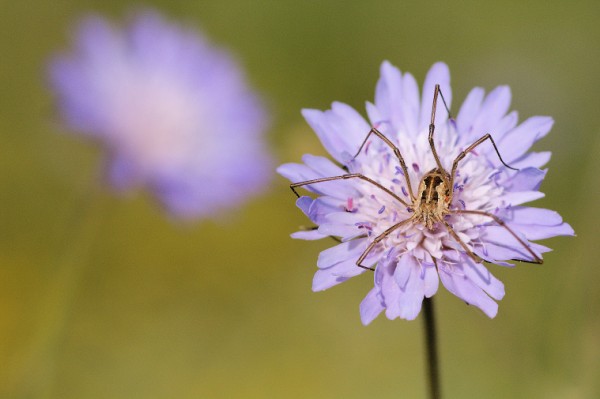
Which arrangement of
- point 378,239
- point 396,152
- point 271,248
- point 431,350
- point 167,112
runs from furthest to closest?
1. point 271,248
2. point 167,112
3. point 396,152
4. point 378,239
5. point 431,350

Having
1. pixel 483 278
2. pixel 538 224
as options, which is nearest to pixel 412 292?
pixel 483 278

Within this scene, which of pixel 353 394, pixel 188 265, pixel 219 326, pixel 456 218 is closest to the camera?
pixel 456 218

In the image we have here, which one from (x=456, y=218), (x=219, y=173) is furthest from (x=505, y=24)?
(x=456, y=218)

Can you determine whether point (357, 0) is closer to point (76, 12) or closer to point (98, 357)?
point (76, 12)

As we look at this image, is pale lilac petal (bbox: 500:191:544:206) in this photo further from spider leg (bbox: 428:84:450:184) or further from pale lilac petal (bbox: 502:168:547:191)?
spider leg (bbox: 428:84:450:184)

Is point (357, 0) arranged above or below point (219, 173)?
above

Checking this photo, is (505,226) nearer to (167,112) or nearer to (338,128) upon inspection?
(338,128)

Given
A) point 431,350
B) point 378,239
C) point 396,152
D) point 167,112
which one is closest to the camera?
point 431,350

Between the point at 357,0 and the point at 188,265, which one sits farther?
the point at 357,0
